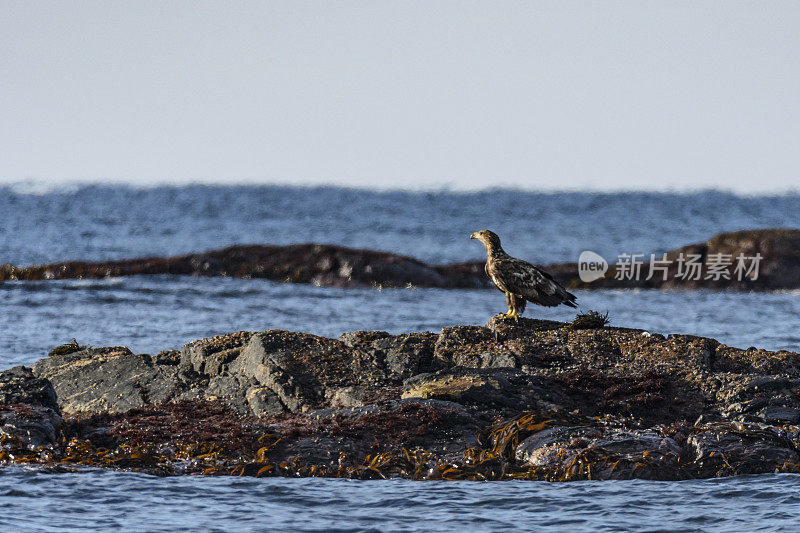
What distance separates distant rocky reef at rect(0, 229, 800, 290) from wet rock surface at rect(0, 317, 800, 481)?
23813mm

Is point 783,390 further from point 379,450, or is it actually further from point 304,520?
point 304,520

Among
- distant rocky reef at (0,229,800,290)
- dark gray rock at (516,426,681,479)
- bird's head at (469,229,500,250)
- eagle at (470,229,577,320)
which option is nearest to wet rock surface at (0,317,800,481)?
dark gray rock at (516,426,681,479)

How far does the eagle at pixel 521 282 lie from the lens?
1545 cm

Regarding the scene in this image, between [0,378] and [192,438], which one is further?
[0,378]

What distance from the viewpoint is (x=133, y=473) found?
11195 mm

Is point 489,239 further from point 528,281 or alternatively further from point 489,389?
point 489,389

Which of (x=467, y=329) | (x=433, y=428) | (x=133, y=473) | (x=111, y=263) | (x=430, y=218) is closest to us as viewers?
(x=133, y=473)

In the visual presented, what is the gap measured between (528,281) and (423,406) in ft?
12.5

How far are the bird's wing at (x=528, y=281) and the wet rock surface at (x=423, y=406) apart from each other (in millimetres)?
554

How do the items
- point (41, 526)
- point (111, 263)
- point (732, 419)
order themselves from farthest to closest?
point (111, 263) → point (732, 419) → point (41, 526)

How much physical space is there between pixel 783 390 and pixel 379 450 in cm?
637

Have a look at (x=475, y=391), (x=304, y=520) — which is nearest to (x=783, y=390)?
(x=475, y=391)

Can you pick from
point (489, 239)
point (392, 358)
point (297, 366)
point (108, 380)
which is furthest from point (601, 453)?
point (108, 380)

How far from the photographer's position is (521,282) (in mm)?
15445
